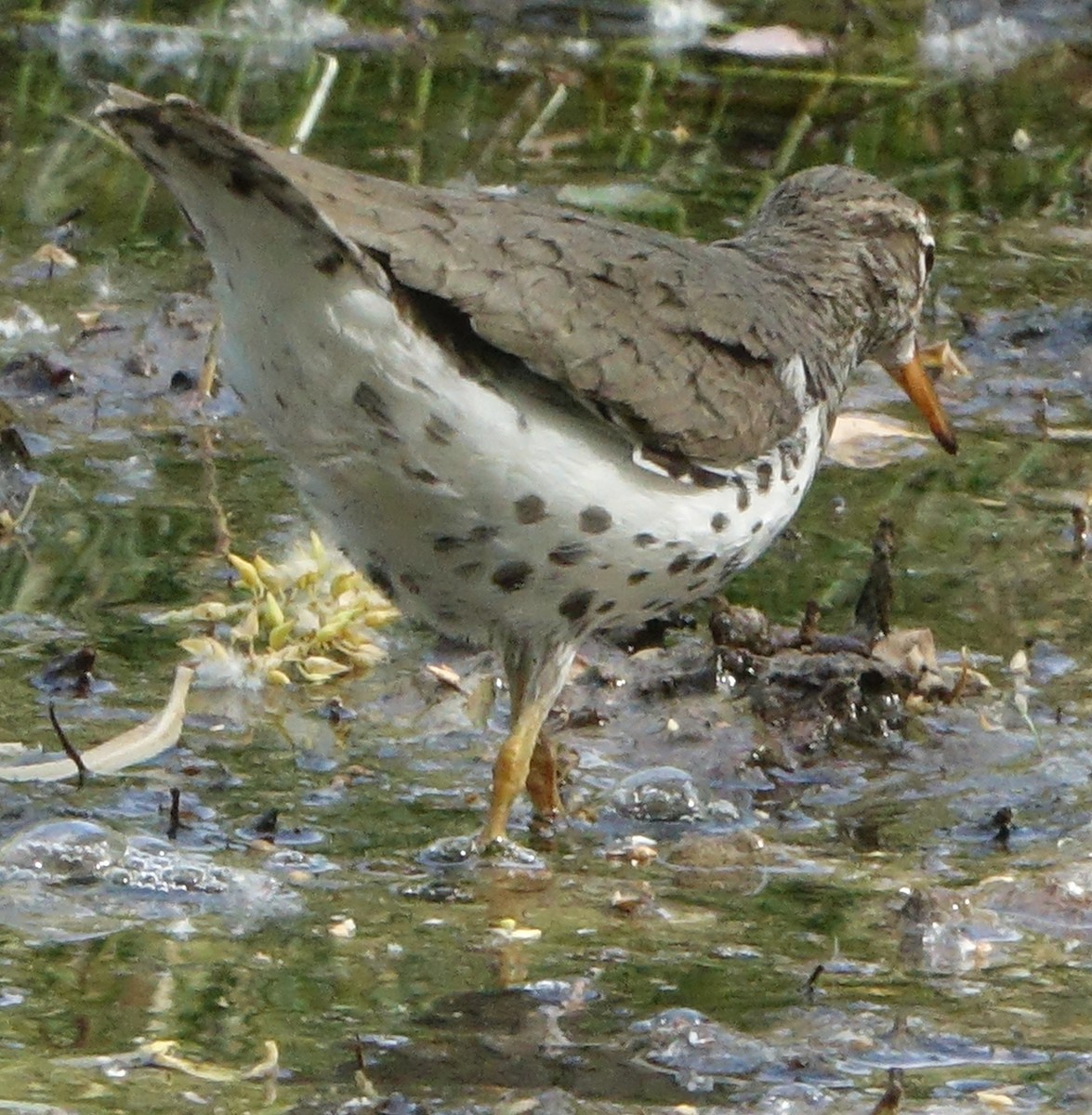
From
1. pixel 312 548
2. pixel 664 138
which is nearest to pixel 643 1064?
pixel 312 548

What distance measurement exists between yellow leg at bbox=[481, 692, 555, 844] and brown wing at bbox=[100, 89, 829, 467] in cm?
67

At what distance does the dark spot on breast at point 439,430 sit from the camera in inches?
185

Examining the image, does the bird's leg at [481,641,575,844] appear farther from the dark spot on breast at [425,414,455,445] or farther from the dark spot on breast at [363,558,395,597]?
the dark spot on breast at [425,414,455,445]

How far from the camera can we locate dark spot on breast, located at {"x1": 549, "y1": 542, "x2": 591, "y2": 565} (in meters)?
5.01

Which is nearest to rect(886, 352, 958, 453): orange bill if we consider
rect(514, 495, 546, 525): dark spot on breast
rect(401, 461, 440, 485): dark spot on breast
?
rect(514, 495, 546, 525): dark spot on breast

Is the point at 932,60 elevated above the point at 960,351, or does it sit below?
above

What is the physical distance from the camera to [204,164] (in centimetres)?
444

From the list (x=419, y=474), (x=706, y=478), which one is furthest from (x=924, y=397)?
(x=419, y=474)

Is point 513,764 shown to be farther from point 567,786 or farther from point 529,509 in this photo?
point 529,509

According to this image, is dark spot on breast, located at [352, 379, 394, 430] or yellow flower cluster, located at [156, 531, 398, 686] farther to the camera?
yellow flower cluster, located at [156, 531, 398, 686]

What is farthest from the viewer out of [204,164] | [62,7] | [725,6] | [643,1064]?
[725,6]

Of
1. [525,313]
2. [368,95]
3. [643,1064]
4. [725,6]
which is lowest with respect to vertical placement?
[643,1064]

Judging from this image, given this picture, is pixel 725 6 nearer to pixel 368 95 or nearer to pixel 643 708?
pixel 368 95

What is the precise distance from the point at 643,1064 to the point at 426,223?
1.64 metres
